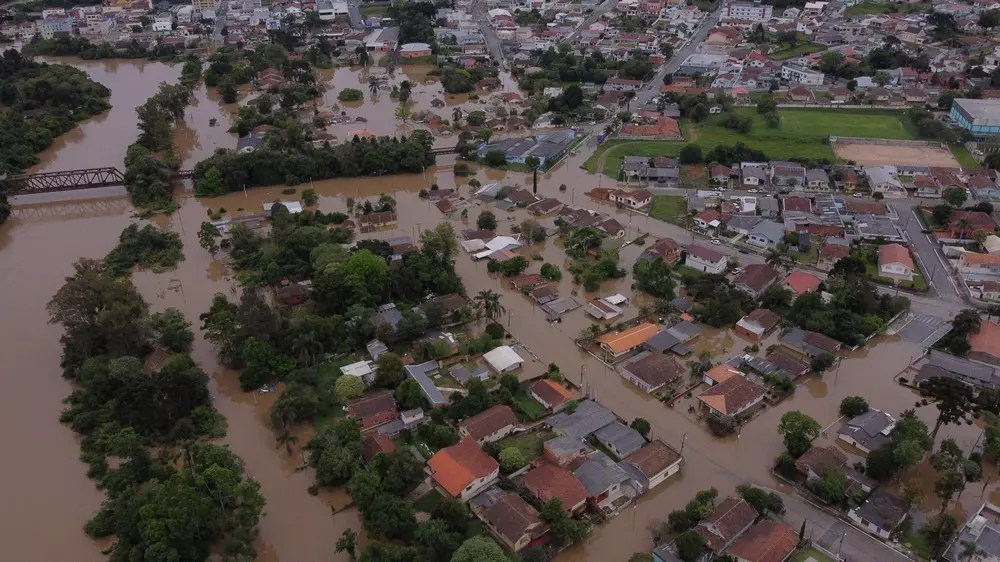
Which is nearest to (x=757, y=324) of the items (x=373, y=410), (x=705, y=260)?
(x=705, y=260)

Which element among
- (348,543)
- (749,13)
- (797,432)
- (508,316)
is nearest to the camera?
(348,543)

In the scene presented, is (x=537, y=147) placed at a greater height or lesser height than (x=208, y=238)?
lesser

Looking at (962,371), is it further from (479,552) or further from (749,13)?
(749,13)

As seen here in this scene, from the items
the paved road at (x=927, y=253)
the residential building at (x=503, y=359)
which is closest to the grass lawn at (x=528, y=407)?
the residential building at (x=503, y=359)

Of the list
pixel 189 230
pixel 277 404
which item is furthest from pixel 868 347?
pixel 189 230

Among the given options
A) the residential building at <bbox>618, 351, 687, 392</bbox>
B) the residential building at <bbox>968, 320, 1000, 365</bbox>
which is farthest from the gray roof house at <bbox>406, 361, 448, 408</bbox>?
the residential building at <bbox>968, 320, 1000, 365</bbox>

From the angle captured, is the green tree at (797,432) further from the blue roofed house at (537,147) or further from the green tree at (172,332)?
the blue roofed house at (537,147)
